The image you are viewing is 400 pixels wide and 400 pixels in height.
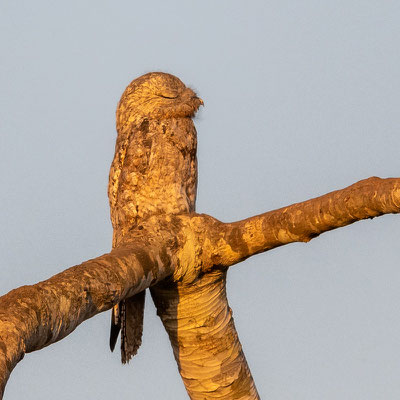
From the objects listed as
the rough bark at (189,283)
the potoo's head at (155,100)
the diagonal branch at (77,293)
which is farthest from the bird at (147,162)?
the diagonal branch at (77,293)

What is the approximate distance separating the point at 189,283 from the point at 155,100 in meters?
1.79

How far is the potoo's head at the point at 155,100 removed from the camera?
7.34 metres

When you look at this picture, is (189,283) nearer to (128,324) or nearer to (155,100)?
(128,324)

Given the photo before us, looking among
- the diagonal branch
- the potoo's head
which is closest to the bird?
the potoo's head

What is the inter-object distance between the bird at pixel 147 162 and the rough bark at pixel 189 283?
13.0 inches

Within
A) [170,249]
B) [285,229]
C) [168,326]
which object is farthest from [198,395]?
[285,229]

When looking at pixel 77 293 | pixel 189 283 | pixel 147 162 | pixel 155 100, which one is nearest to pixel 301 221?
pixel 189 283

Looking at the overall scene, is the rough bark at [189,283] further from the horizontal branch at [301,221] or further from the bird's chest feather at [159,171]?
the bird's chest feather at [159,171]

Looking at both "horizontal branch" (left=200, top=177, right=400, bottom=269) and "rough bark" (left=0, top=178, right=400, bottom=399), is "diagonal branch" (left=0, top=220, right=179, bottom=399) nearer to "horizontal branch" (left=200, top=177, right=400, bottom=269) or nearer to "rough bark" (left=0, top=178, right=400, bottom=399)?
"rough bark" (left=0, top=178, right=400, bottom=399)

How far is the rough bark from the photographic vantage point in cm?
439

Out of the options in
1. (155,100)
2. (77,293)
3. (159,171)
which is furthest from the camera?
(155,100)

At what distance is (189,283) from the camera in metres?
6.19

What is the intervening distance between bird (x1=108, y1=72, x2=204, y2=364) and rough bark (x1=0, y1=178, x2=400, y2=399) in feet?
1.08

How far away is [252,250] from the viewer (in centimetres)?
578
